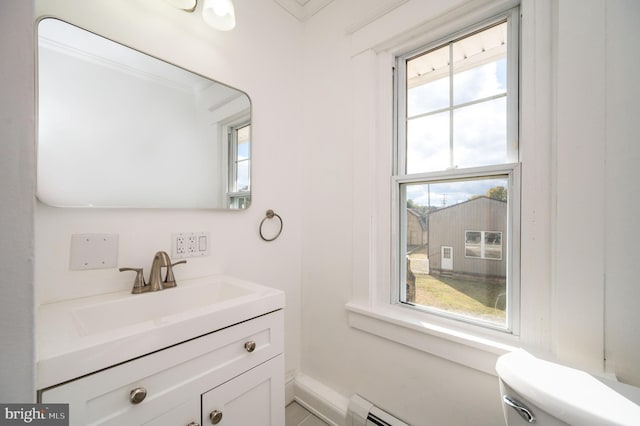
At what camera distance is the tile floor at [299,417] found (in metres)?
1.36

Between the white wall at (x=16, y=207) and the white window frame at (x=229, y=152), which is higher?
the white window frame at (x=229, y=152)

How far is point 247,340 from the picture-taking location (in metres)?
0.83

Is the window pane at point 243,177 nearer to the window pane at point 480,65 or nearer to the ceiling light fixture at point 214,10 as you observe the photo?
the ceiling light fixture at point 214,10

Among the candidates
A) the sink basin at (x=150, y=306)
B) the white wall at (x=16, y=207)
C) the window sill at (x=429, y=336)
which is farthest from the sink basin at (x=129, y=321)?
the window sill at (x=429, y=336)

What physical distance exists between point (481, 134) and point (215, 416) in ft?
4.64

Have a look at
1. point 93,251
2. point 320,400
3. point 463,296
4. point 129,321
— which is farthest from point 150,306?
point 463,296

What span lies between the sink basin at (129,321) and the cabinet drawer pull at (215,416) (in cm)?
25

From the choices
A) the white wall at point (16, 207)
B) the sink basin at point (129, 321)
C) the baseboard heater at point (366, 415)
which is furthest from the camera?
the baseboard heater at point (366, 415)

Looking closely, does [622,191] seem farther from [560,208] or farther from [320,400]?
[320,400]

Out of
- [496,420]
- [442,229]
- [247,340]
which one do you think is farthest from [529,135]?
[247,340]

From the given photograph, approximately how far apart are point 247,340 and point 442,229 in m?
0.95

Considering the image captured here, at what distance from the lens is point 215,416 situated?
74 cm

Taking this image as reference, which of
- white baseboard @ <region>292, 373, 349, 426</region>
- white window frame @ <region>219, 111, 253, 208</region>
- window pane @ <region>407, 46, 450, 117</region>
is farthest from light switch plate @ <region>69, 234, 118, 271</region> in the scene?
window pane @ <region>407, 46, 450, 117</region>

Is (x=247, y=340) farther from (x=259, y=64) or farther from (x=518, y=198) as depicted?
(x=259, y=64)
